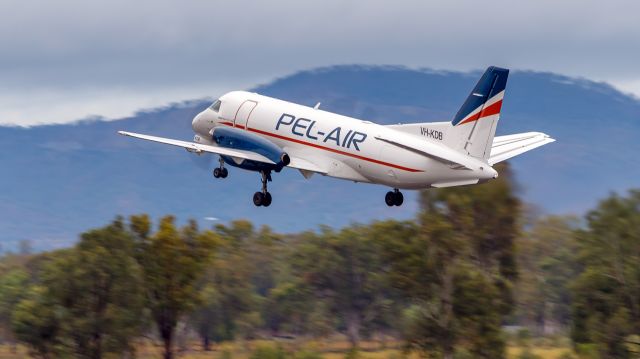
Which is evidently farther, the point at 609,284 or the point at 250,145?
the point at 609,284

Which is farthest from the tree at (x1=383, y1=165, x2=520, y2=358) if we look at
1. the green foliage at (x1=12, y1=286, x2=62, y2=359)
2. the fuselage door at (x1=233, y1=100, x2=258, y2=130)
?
the fuselage door at (x1=233, y1=100, x2=258, y2=130)

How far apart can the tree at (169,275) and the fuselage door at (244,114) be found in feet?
67.8

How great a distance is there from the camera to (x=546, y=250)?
140625mm

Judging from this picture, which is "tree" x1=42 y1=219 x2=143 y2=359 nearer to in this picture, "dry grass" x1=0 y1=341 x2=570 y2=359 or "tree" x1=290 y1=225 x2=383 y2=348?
"dry grass" x1=0 y1=341 x2=570 y2=359

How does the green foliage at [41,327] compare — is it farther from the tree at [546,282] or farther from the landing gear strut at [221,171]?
the tree at [546,282]

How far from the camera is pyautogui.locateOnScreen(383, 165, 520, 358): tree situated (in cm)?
7888

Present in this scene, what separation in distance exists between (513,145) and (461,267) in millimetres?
20373

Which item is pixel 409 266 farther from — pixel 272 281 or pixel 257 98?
pixel 272 281

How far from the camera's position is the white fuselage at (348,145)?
55.0m

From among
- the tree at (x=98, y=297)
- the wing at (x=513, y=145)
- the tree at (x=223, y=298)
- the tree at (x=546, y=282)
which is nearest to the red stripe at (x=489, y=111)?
the wing at (x=513, y=145)

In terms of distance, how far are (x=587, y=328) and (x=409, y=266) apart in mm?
11406

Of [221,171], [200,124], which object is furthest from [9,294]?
[221,171]

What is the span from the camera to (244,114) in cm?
6266

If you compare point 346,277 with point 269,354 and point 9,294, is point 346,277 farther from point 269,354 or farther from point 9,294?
point 269,354
